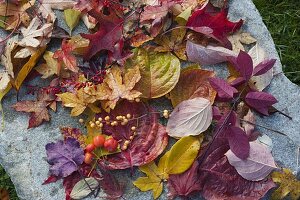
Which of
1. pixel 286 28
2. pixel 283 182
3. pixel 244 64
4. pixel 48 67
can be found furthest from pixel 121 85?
pixel 286 28

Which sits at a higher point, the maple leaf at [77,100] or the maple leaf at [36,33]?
the maple leaf at [36,33]

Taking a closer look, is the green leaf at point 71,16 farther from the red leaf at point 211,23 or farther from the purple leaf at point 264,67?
the purple leaf at point 264,67

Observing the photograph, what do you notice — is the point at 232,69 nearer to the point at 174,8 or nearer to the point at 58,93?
the point at 174,8

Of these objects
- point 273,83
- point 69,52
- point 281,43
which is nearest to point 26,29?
point 69,52

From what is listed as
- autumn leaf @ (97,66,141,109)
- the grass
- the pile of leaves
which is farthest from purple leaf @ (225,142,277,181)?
the grass

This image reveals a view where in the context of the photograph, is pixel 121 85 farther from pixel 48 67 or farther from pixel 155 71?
pixel 48 67

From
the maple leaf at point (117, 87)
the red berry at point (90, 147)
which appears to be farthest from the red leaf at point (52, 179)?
the maple leaf at point (117, 87)
